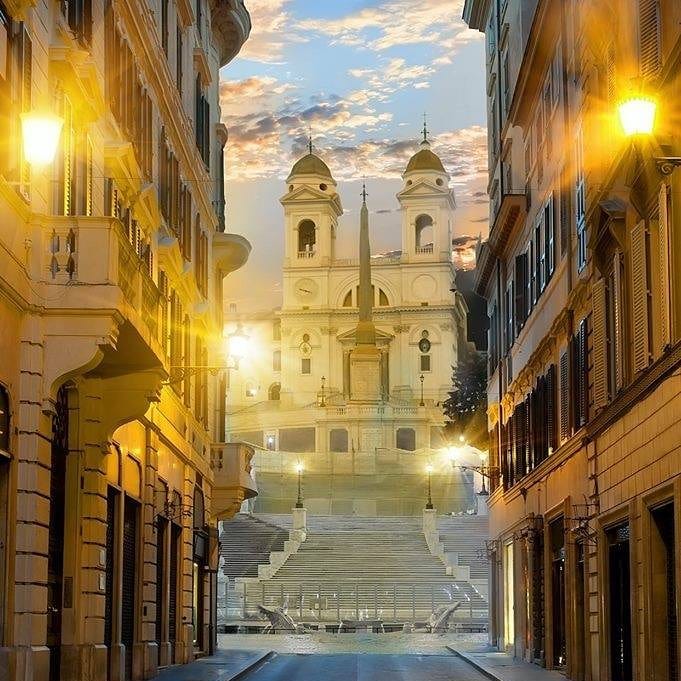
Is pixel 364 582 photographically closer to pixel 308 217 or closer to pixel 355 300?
pixel 355 300

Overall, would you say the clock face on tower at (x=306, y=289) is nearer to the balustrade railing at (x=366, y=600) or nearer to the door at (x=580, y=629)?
the balustrade railing at (x=366, y=600)

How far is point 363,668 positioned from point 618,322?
1345 centimetres

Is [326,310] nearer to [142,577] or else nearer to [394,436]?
[394,436]

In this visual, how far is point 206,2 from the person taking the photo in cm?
4238

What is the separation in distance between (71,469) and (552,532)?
13079 mm

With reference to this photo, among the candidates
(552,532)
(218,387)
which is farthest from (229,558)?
(552,532)

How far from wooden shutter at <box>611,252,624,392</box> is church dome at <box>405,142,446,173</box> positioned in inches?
4879

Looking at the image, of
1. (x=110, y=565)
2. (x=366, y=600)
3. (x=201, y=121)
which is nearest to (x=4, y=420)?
(x=110, y=565)

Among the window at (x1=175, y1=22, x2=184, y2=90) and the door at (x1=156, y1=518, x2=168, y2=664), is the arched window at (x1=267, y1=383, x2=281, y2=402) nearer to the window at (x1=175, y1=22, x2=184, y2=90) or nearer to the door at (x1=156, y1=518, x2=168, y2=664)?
the window at (x1=175, y1=22, x2=184, y2=90)

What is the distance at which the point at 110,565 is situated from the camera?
2614cm

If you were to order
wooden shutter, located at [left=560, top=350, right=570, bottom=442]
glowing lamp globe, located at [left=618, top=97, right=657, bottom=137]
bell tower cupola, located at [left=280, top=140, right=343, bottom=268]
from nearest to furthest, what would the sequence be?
glowing lamp globe, located at [left=618, top=97, right=657, bottom=137] < wooden shutter, located at [left=560, top=350, right=570, bottom=442] < bell tower cupola, located at [left=280, top=140, right=343, bottom=268]

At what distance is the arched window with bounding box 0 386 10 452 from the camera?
1842 centimetres

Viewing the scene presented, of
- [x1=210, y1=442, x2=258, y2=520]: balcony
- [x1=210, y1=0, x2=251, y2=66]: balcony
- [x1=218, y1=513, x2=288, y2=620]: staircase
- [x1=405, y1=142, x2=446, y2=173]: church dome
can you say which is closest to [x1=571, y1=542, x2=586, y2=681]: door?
[x1=210, y1=442, x2=258, y2=520]: balcony

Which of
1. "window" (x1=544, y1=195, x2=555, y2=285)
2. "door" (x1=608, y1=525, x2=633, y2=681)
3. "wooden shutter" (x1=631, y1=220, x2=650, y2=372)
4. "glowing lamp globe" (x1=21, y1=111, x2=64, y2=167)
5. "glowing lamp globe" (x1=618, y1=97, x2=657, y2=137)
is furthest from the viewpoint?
"window" (x1=544, y1=195, x2=555, y2=285)
